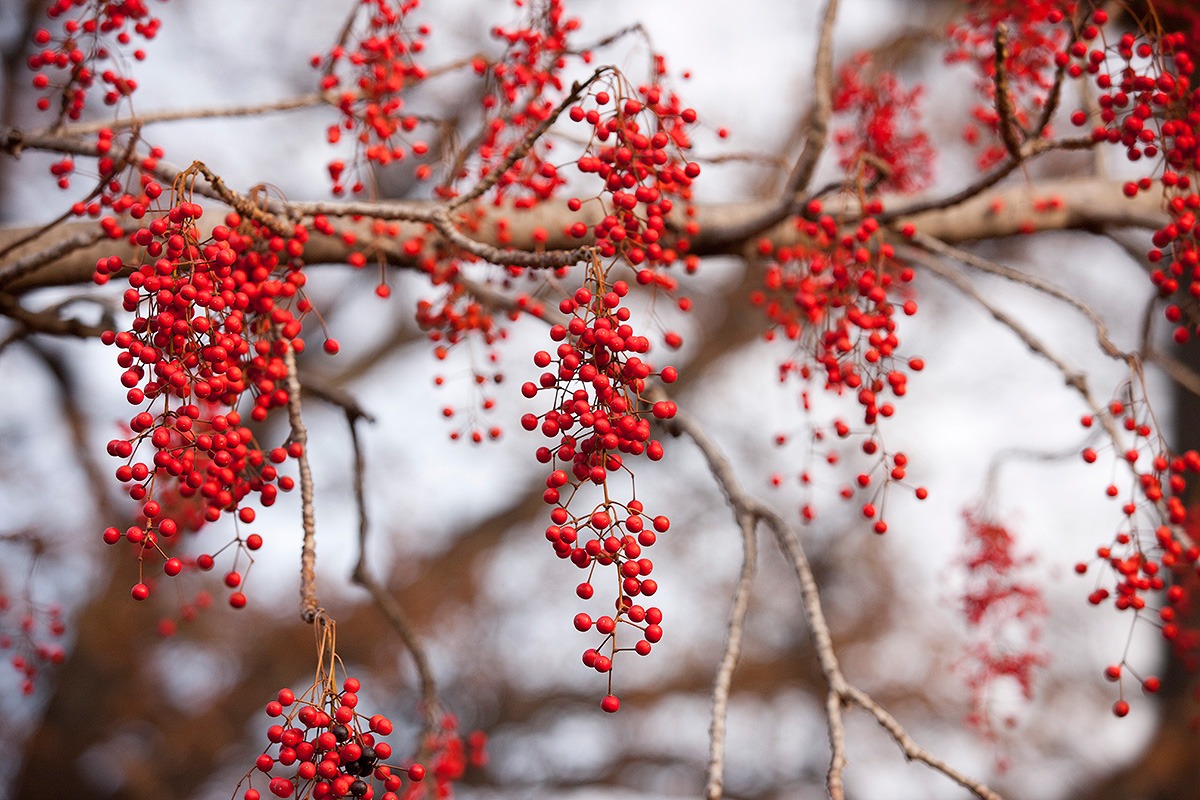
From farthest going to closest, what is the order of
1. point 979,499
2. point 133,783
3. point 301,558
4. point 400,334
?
point 400,334, point 133,783, point 979,499, point 301,558

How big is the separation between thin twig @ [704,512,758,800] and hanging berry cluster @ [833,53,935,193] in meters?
1.35

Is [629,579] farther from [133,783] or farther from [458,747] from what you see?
[133,783]

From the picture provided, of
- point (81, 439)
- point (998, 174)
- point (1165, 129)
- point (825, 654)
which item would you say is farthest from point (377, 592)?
point (81, 439)

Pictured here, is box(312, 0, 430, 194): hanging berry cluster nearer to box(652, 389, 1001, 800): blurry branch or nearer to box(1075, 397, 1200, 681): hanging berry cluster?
box(652, 389, 1001, 800): blurry branch

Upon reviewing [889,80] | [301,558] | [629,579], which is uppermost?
[889,80]

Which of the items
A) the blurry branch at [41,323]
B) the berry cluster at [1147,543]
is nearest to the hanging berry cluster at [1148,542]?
the berry cluster at [1147,543]

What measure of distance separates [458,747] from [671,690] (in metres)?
6.29

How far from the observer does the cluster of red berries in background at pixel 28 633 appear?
2.63 meters

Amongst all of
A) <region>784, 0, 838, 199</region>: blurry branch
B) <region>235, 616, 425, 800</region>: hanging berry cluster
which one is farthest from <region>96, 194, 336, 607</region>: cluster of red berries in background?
<region>784, 0, 838, 199</region>: blurry branch

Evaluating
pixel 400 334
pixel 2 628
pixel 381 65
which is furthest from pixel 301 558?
pixel 400 334

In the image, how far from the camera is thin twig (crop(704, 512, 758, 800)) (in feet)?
5.26

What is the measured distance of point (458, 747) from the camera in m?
2.99

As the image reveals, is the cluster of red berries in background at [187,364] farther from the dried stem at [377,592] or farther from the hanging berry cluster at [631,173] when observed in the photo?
the dried stem at [377,592]

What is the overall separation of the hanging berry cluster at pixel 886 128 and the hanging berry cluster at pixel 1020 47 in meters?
0.17
